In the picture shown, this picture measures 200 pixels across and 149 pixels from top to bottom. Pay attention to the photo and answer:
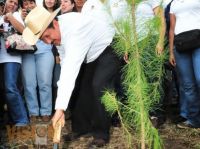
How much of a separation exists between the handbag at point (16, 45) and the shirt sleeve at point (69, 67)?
1429 millimetres

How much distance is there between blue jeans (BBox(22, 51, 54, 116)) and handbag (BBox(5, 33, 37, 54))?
0.78 feet

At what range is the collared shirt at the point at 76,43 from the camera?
3.92 metres

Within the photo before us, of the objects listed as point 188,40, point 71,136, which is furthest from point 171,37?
point 71,136

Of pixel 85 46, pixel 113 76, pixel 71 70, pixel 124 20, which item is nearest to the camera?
pixel 124 20

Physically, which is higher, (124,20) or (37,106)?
(124,20)

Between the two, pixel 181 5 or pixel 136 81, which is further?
Answer: pixel 181 5

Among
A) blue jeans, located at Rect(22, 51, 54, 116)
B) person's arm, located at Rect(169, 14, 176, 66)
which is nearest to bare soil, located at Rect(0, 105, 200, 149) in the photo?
blue jeans, located at Rect(22, 51, 54, 116)

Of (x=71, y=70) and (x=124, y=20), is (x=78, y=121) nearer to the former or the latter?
(x=71, y=70)

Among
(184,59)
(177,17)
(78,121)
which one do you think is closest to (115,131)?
(78,121)

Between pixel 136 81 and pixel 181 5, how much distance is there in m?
1.74

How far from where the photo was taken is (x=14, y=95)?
5430 millimetres

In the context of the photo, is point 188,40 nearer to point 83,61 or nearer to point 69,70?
point 83,61

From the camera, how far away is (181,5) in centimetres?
503

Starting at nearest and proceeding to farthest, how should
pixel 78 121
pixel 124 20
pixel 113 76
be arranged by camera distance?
pixel 124 20 < pixel 113 76 < pixel 78 121
